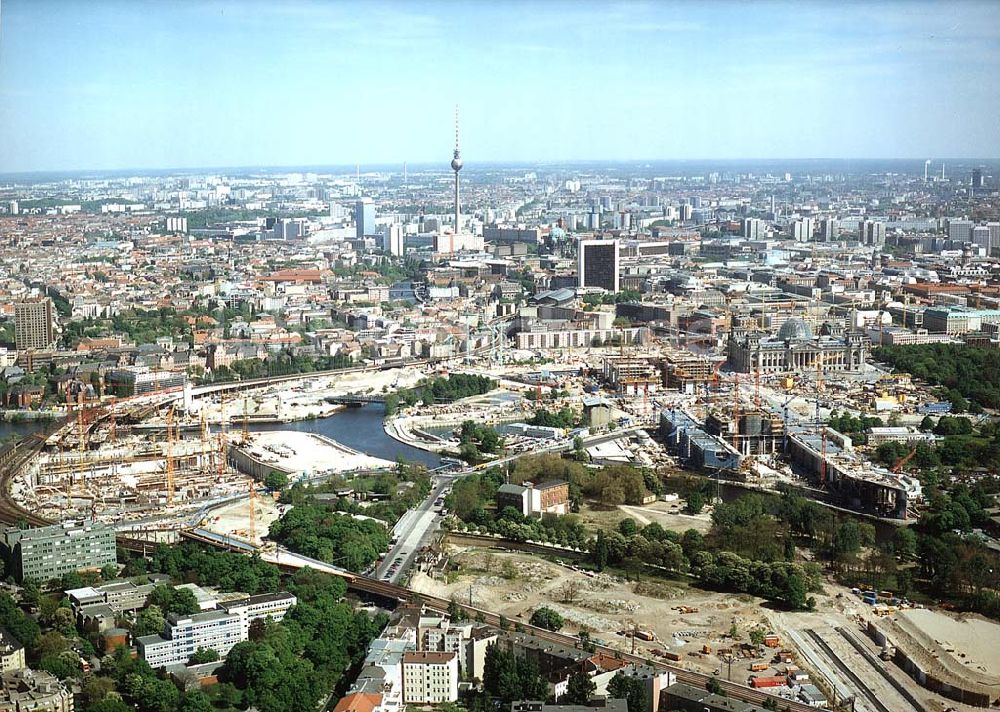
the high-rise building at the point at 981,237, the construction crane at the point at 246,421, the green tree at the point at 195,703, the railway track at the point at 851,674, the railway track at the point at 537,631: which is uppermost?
the high-rise building at the point at 981,237

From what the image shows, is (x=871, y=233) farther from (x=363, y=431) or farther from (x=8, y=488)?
(x=8, y=488)

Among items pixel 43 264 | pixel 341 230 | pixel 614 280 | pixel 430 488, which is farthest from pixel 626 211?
pixel 430 488

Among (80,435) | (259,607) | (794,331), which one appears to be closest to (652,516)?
(259,607)

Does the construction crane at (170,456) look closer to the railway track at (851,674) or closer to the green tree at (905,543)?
the railway track at (851,674)

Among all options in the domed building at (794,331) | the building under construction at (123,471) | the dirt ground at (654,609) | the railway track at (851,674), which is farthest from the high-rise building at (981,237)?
the railway track at (851,674)

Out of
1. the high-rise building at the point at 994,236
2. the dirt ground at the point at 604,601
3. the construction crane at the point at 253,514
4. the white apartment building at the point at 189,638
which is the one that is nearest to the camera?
the white apartment building at the point at 189,638
